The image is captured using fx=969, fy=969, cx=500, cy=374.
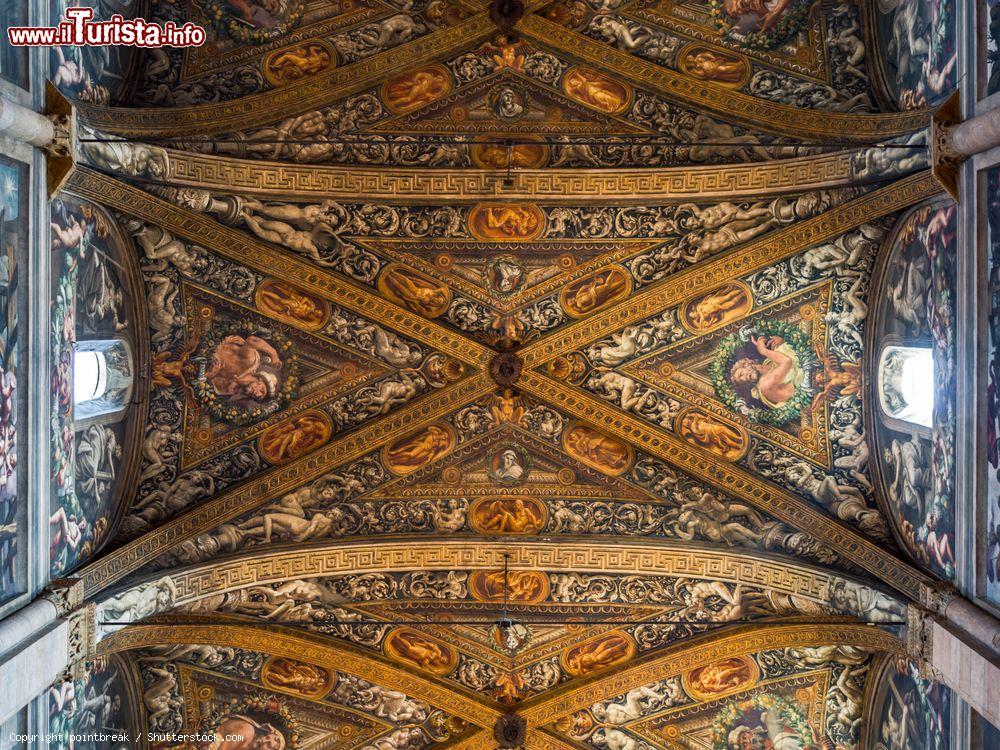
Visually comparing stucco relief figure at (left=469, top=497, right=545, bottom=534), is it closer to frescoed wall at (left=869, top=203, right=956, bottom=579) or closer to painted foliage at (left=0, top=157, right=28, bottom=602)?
frescoed wall at (left=869, top=203, right=956, bottom=579)

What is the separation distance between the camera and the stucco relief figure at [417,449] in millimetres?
12312

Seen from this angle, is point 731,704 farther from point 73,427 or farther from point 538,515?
point 73,427

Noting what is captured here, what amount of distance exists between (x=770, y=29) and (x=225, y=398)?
7.89 meters

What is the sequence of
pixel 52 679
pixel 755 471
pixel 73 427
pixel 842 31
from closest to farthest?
1. pixel 52 679
2. pixel 73 427
3. pixel 842 31
4. pixel 755 471

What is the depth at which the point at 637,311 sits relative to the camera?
11945 mm

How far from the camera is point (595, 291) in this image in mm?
12031

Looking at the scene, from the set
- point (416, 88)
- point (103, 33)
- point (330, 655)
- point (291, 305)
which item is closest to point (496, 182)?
point (416, 88)

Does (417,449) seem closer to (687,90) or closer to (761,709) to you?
(761,709)

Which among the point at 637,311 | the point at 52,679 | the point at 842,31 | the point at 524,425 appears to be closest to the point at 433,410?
the point at 524,425

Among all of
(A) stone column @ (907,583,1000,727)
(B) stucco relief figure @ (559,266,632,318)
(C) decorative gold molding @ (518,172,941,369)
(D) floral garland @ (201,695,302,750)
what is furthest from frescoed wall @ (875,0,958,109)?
(D) floral garland @ (201,695,302,750)

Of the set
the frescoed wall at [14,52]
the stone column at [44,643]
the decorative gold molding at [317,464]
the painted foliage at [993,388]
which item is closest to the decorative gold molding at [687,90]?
the painted foliage at [993,388]

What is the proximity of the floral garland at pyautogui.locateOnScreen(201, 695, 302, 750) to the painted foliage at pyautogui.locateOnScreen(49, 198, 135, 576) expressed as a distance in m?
2.80

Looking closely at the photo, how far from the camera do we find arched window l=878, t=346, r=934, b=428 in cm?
1037

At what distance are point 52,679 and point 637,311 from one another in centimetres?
750
